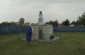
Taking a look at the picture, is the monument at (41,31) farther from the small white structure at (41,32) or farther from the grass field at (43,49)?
the grass field at (43,49)

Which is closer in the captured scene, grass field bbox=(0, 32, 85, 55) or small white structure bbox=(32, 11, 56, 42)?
grass field bbox=(0, 32, 85, 55)

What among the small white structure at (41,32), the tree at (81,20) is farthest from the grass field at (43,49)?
the tree at (81,20)

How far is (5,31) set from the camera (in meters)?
52.8

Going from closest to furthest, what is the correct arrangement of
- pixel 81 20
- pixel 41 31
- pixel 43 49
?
pixel 43 49 → pixel 41 31 → pixel 81 20

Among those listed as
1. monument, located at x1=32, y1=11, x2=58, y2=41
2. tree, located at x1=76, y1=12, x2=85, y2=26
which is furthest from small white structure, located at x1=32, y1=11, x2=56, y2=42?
tree, located at x1=76, y1=12, x2=85, y2=26

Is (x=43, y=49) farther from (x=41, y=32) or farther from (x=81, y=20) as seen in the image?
(x=81, y=20)

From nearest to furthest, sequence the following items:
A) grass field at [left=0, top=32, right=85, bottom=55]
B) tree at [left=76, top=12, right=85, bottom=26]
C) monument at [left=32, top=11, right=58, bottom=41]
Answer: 1. grass field at [left=0, top=32, right=85, bottom=55]
2. monument at [left=32, top=11, right=58, bottom=41]
3. tree at [left=76, top=12, right=85, bottom=26]

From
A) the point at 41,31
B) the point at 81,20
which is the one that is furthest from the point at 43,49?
the point at 81,20

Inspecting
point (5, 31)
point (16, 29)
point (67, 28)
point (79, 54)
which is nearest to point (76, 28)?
point (67, 28)

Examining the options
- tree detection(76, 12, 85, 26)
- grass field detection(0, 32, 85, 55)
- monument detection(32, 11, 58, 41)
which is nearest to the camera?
grass field detection(0, 32, 85, 55)

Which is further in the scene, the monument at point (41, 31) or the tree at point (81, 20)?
the tree at point (81, 20)

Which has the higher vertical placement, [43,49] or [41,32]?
[41,32]

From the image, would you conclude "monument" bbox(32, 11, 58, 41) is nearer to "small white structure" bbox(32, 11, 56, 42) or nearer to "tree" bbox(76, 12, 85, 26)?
"small white structure" bbox(32, 11, 56, 42)

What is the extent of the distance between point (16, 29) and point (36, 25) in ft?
101
